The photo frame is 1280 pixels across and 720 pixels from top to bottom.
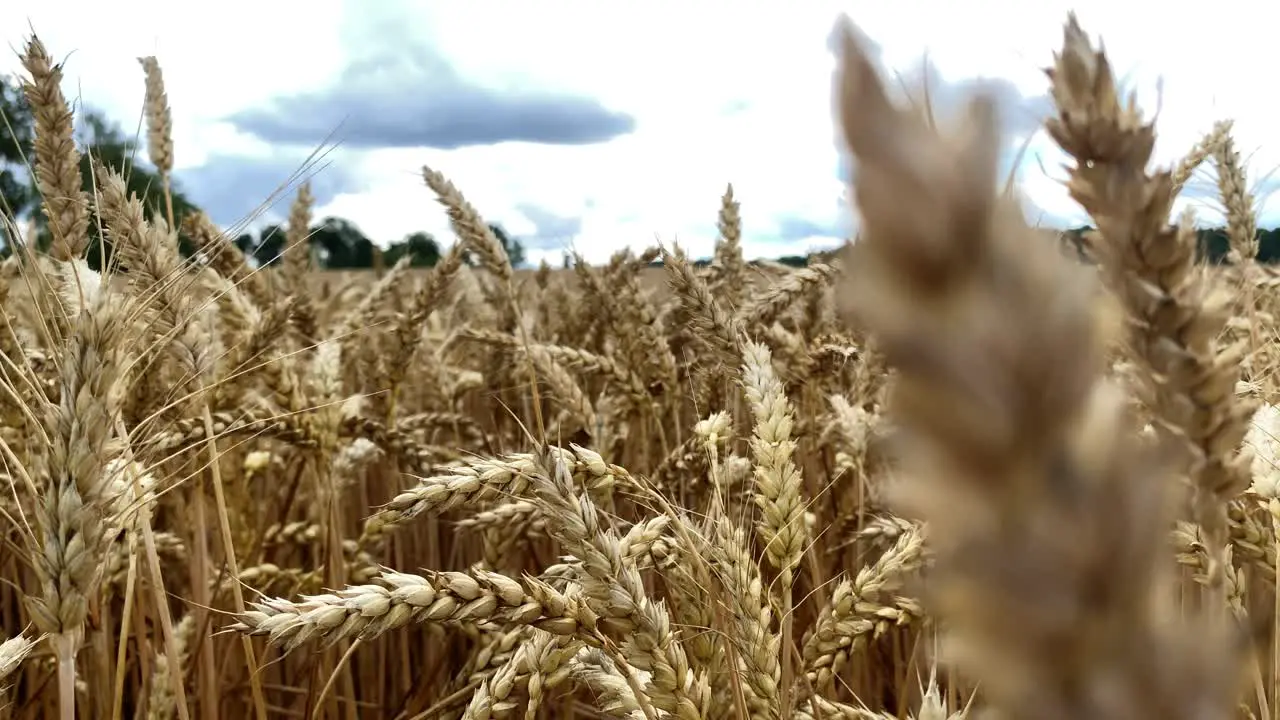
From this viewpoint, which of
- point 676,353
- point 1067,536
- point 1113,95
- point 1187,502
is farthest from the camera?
point 676,353

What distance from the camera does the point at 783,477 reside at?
146 centimetres

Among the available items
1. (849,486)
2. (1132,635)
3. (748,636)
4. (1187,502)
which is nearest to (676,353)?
(849,486)

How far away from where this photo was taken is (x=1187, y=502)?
73 cm

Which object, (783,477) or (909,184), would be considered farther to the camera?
(783,477)

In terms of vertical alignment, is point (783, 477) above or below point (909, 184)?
below

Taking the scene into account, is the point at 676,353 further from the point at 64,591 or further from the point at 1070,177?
the point at 1070,177

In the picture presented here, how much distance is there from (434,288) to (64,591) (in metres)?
2.18

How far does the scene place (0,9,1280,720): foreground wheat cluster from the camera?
0.31 meters

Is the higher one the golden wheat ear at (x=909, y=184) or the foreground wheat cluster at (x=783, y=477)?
the golden wheat ear at (x=909, y=184)

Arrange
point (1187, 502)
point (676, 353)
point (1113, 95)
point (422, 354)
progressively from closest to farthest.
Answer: point (1113, 95) < point (1187, 502) < point (676, 353) < point (422, 354)

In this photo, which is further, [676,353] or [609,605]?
[676,353]

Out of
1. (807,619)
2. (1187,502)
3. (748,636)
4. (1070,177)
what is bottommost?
(807,619)

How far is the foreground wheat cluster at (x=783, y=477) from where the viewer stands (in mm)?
306

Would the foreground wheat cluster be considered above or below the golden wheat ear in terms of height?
below
